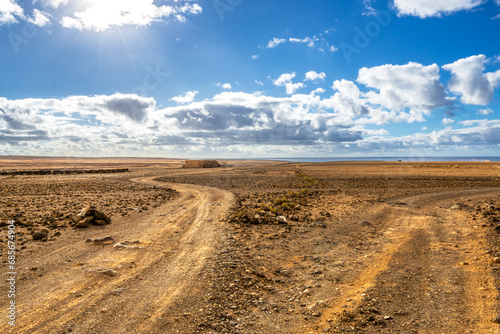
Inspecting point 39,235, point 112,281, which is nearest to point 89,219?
point 39,235

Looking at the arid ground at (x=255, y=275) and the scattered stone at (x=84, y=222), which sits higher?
the scattered stone at (x=84, y=222)

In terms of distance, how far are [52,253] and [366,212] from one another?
613 inches

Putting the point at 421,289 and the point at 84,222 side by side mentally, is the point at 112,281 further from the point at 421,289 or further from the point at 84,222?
the point at 421,289

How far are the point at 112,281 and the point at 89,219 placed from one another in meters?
7.21

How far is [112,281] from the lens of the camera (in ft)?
23.4

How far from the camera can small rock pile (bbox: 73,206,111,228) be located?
12764 millimetres

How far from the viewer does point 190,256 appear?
9102 mm

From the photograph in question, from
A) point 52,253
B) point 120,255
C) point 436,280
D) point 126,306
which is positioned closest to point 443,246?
point 436,280

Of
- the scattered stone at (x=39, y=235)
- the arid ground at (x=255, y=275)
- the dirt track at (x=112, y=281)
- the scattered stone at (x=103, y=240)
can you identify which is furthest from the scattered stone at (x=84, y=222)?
the scattered stone at (x=103, y=240)

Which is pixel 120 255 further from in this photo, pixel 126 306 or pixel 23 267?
pixel 126 306

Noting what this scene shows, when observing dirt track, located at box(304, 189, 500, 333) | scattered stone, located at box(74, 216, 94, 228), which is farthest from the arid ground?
scattered stone, located at box(74, 216, 94, 228)

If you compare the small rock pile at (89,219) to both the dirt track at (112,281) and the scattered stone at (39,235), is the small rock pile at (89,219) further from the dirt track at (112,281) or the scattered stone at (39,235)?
the scattered stone at (39,235)

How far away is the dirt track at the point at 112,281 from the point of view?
5.31m

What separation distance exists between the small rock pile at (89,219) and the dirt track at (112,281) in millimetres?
978
